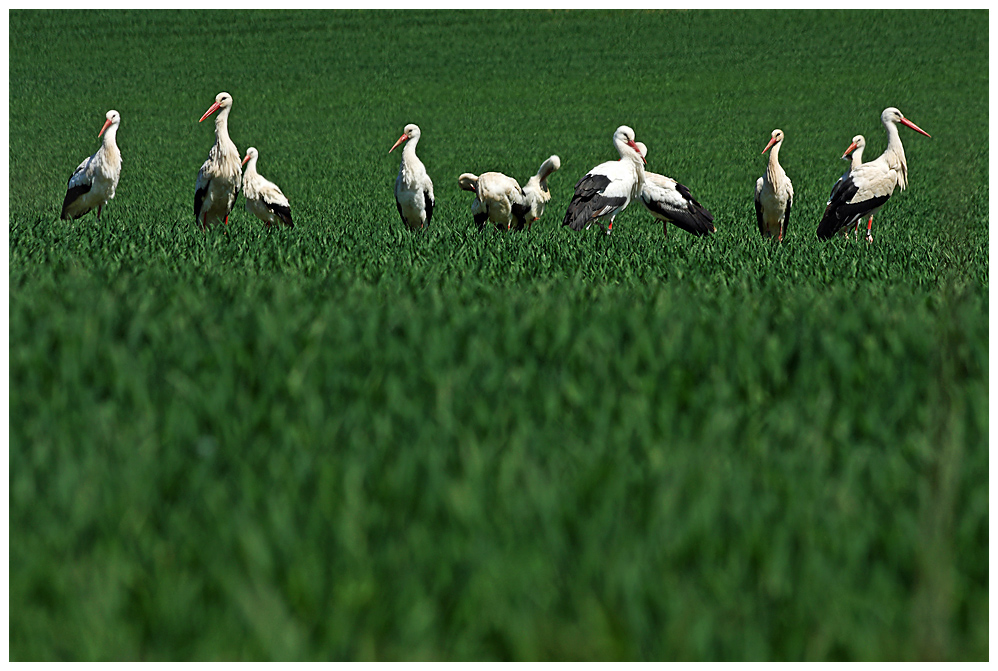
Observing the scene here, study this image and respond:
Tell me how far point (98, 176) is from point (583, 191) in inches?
232

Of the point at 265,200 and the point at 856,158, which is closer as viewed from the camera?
the point at 856,158

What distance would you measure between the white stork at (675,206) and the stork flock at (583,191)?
0.01 meters

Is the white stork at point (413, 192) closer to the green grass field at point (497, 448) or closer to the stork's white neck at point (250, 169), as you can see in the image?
the stork's white neck at point (250, 169)

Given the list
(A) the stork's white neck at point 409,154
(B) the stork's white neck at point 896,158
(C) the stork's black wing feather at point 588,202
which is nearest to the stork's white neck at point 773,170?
(B) the stork's white neck at point 896,158

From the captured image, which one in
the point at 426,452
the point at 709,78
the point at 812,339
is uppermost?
the point at 709,78

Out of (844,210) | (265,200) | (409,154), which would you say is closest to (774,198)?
(844,210)

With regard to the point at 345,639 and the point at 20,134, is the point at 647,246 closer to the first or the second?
the point at 345,639

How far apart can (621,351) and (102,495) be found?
2273 millimetres

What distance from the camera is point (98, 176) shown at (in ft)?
40.5

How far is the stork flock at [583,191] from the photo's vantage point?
36.1ft

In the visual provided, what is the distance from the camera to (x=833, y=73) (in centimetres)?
3953

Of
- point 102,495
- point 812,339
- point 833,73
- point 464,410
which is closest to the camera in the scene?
point 102,495

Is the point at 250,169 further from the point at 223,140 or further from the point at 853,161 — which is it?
the point at 853,161

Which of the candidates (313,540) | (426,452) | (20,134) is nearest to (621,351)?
(426,452)
